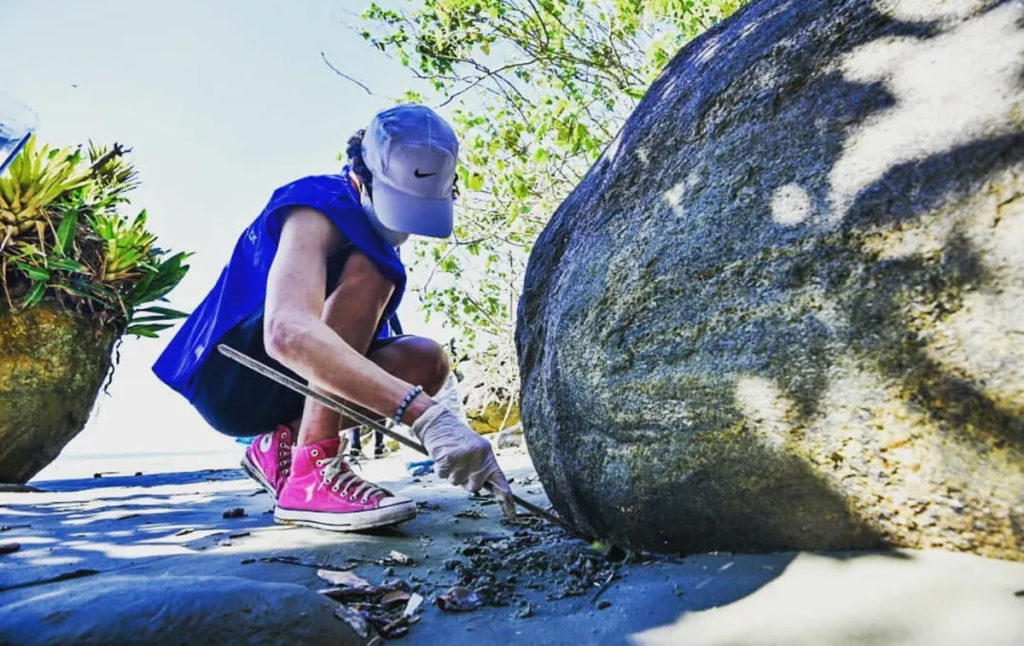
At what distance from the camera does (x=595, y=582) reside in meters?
1.57

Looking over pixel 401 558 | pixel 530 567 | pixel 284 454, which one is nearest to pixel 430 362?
pixel 284 454

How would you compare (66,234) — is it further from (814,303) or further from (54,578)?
(814,303)

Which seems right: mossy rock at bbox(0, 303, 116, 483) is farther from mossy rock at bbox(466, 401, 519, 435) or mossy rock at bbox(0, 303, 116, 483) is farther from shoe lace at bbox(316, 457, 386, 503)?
mossy rock at bbox(466, 401, 519, 435)

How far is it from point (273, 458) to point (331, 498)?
655mm

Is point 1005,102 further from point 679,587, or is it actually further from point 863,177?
point 679,587

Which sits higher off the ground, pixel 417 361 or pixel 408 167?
pixel 408 167

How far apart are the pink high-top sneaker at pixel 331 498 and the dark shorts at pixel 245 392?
423mm

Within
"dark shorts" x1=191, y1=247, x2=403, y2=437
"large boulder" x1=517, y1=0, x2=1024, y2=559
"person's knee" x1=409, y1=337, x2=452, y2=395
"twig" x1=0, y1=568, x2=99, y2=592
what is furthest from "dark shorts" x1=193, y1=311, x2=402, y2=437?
"large boulder" x1=517, y1=0, x2=1024, y2=559

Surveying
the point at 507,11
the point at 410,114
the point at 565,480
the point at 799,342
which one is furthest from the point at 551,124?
the point at 799,342

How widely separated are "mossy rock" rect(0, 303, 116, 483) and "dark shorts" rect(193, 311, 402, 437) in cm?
240

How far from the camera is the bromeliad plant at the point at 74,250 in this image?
15.6 ft

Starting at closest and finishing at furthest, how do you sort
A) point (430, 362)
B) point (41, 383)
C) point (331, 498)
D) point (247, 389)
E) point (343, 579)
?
point (343, 579) → point (331, 498) → point (247, 389) → point (430, 362) → point (41, 383)

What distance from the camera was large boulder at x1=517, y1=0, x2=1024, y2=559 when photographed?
1187 millimetres

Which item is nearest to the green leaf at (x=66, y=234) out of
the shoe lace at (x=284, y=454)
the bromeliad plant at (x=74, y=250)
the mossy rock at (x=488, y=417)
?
the bromeliad plant at (x=74, y=250)
